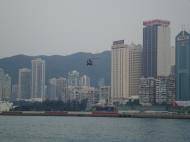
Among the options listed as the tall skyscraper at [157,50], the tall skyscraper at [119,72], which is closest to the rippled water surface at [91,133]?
the tall skyscraper at [119,72]

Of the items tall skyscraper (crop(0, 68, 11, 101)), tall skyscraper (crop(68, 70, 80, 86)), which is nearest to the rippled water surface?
tall skyscraper (crop(68, 70, 80, 86))

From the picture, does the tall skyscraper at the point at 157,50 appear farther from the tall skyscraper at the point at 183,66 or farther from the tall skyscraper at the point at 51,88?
the tall skyscraper at the point at 51,88

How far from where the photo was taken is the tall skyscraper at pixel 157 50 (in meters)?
85.5

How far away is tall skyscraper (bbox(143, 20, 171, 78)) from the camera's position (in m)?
85.5

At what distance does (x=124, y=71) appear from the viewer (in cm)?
8475

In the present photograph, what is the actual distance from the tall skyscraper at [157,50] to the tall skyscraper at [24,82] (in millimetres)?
31349

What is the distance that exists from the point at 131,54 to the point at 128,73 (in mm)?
4986

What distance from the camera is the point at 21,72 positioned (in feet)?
367

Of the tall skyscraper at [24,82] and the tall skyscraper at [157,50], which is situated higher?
the tall skyscraper at [157,50]

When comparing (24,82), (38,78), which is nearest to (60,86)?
(38,78)

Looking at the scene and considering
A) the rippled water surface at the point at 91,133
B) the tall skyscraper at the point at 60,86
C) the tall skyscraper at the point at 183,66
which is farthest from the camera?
the tall skyscraper at the point at 60,86

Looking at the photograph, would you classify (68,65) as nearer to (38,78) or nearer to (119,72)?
(38,78)

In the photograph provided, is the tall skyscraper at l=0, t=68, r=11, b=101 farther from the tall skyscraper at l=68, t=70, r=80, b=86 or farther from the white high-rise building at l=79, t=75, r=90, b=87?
the white high-rise building at l=79, t=75, r=90, b=87

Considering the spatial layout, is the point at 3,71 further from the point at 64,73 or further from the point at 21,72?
the point at 64,73
